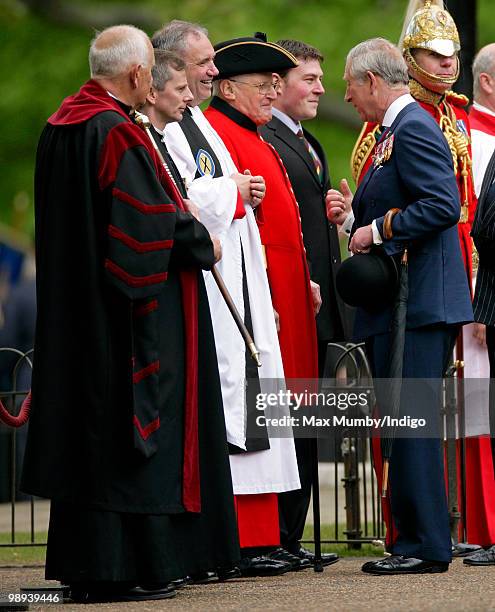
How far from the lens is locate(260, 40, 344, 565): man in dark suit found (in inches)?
317

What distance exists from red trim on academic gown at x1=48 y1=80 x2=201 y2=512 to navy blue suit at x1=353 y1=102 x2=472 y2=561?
97 cm

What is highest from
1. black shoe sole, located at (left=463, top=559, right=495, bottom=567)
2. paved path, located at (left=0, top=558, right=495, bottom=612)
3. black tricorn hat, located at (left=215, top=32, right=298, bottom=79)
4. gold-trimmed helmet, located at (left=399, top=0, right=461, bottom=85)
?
gold-trimmed helmet, located at (left=399, top=0, right=461, bottom=85)

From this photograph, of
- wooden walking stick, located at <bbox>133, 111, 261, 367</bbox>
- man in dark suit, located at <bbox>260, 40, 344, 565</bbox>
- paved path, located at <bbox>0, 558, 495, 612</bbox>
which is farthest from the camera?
man in dark suit, located at <bbox>260, 40, 344, 565</bbox>

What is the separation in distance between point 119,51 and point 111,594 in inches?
81.2

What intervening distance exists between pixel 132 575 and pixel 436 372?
1639 mm

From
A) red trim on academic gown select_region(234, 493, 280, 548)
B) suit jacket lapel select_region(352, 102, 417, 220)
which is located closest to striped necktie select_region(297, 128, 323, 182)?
suit jacket lapel select_region(352, 102, 417, 220)

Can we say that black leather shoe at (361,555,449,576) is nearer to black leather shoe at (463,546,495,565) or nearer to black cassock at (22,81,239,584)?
black leather shoe at (463,546,495,565)

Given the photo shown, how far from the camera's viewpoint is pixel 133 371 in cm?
638

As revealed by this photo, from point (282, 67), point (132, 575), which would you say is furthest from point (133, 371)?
point (282, 67)

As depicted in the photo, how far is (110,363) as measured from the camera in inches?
251

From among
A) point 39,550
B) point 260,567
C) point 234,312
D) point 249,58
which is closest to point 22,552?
point 39,550

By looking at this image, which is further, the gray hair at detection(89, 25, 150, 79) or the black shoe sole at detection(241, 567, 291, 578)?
the black shoe sole at detection(241, 567, 291, 578)

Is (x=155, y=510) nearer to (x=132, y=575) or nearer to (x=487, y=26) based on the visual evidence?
(x=132, y=575)

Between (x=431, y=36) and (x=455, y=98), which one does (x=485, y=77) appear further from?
(x=431, y=36)
